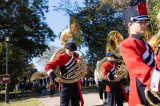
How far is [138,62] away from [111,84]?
706 centimetres

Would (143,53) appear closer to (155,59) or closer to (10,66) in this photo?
(155,59)

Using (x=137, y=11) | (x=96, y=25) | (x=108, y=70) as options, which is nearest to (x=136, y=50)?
(x=137, y=11)

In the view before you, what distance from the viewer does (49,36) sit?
44875mm

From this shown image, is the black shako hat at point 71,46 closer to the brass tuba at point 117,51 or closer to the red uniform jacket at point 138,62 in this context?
the brass tuba at point 117,51

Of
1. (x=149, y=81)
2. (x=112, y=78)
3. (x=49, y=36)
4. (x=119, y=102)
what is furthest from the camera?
Answer: (x=49, y=36)

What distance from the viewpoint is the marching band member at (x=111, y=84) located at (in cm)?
1119

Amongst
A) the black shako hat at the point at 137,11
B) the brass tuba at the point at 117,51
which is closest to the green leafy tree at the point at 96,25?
the brass tuba at the point at 117,51

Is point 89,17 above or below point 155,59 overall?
above

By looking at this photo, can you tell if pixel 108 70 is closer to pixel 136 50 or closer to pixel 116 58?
pixel 116 58

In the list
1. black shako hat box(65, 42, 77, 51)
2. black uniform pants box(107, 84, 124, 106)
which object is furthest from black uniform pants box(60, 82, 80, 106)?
black uniform pants box(107, 84, 124, 106)

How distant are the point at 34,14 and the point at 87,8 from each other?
5.20m

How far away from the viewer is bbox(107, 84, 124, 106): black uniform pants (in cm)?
1110

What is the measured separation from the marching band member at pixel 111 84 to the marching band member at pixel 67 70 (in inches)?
49.2

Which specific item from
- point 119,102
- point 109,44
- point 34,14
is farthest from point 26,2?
point 119,102
